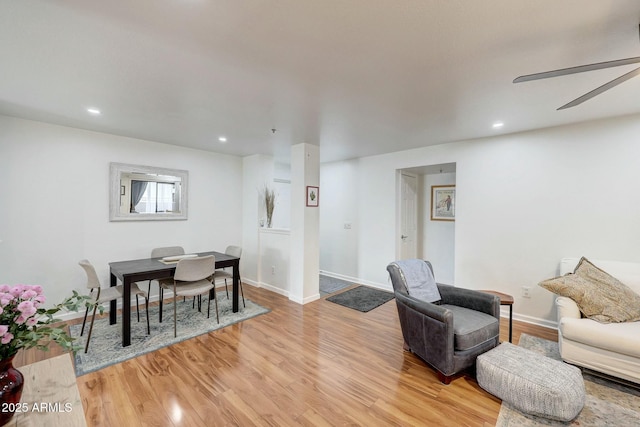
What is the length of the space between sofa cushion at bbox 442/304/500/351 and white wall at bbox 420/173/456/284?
7.60 feet

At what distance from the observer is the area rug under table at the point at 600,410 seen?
1.80m

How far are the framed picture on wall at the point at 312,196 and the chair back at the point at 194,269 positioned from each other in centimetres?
162

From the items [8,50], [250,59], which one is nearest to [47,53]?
[8,50]

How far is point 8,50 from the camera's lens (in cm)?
176

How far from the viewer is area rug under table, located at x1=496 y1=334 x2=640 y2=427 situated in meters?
1.80

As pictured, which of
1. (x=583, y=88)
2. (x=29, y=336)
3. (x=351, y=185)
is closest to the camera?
(x=29, y=336)

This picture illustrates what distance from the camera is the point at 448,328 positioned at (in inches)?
83.2

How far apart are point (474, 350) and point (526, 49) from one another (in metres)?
2.26

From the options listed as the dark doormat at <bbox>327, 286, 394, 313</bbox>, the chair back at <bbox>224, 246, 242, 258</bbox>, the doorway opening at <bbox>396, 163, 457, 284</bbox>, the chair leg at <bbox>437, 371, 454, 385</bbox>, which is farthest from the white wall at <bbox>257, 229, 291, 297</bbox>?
the chair leg at <bbox>437, 371, 454, 385</bbox>

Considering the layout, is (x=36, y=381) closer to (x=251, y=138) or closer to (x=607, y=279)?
(x=251, y=138)

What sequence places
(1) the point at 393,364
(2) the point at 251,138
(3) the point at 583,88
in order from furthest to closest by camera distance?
(2) the point at 251,138 < (1) the point at 393,364 < (3) the point at 583,88

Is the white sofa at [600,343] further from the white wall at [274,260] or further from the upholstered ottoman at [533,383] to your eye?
the white wall at [274,260]

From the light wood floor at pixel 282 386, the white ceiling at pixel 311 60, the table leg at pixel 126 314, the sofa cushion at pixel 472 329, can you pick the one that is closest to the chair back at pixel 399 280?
the sofa cushion at pixel 472 329

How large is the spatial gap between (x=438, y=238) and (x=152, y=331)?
4565 millimetres
